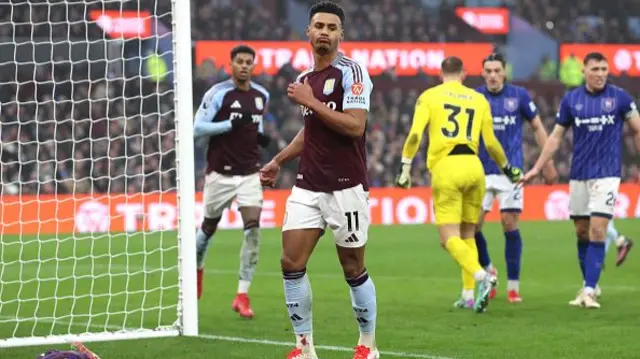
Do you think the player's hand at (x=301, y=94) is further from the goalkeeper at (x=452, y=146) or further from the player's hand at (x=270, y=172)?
the goalkeeper at (x=452, y=146)

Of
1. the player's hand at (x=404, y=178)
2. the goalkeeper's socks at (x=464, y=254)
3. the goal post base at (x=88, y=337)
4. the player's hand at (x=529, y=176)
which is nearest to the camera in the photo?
the goal post base at (x=88, y=337)

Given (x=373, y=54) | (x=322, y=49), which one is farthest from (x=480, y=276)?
(x=373, y=54)

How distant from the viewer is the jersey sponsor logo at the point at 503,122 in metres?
11.6

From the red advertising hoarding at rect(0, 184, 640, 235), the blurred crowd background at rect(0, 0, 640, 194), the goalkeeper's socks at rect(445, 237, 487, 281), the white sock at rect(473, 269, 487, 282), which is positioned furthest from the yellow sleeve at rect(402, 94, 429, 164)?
the blurred crowd background at rect(0, 0, 640, 194)

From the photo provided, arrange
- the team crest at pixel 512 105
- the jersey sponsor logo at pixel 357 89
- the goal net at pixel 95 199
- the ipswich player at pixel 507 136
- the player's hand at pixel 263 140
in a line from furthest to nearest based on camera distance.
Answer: the team crest at pixel 512 105 < the ipswich player at pixel 507 136 < the player's hand at pixel 263 140 < the goal net at pixel 95 199 < the jersey sponsor logo at pixel 357 89

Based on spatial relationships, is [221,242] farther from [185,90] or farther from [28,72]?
[185,90]

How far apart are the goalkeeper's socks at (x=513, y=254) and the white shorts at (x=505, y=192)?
0.25 metres

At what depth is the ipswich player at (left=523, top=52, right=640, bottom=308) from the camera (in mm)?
10477

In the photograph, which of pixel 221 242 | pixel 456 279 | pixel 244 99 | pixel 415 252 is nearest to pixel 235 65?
pixel 244 99

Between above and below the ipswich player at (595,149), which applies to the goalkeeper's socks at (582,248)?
below

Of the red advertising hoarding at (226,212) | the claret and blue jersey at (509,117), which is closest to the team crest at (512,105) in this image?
the claret and blue jersey at (509,117)

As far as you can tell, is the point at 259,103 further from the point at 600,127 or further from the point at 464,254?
the point at 600,127

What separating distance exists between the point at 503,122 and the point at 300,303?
520 cm

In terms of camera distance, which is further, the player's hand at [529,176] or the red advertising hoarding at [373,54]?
the red advertising hoarding at [373,54]
